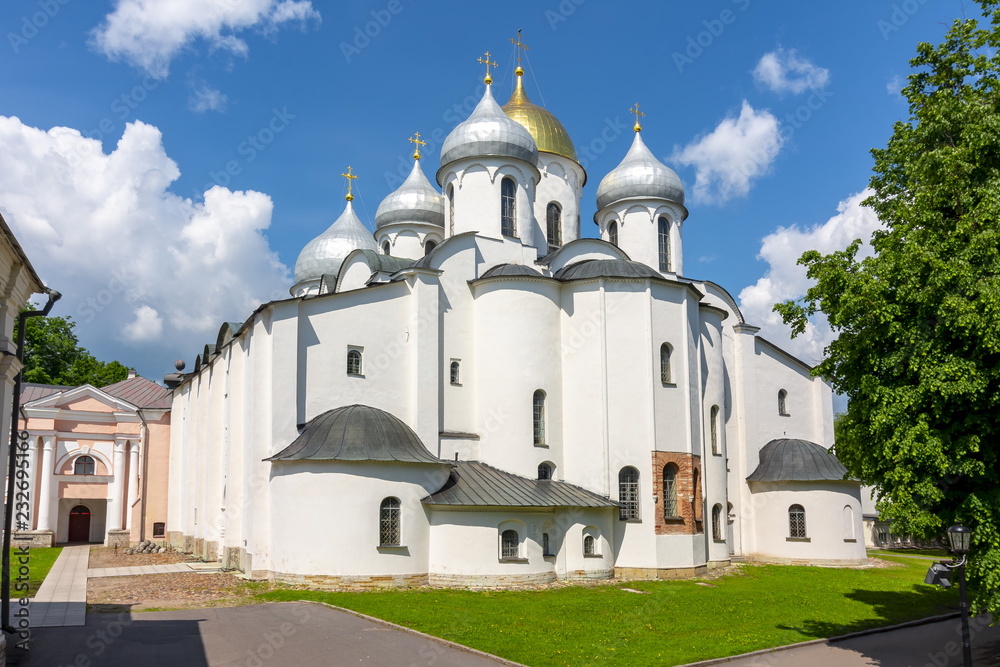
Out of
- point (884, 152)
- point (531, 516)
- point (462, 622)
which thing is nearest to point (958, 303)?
point (884, 152)

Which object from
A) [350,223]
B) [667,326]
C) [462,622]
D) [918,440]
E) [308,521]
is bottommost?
[462,622]

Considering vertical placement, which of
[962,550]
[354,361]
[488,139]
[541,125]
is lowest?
[962,550]

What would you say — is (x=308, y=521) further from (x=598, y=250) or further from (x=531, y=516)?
(x=598, y=250)

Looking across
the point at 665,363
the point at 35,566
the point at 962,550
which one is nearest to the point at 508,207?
the point at 665,363

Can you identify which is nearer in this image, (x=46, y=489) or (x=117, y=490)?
(x=46, y=489)

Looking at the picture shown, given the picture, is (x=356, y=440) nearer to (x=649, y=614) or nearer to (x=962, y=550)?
(x=649, y=614)

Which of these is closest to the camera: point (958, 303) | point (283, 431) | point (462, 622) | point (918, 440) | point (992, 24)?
point (958, 303)

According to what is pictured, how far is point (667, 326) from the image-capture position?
81.8 feet

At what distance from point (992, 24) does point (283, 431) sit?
17918mm

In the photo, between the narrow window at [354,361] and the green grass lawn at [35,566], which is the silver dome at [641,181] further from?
the green grass lawn at [35,566]

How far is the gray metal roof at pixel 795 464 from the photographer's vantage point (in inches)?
1150

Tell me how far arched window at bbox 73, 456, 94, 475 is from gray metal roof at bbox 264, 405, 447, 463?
22.4m

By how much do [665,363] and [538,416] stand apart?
4178 millimetres

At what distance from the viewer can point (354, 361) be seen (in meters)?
23.4
